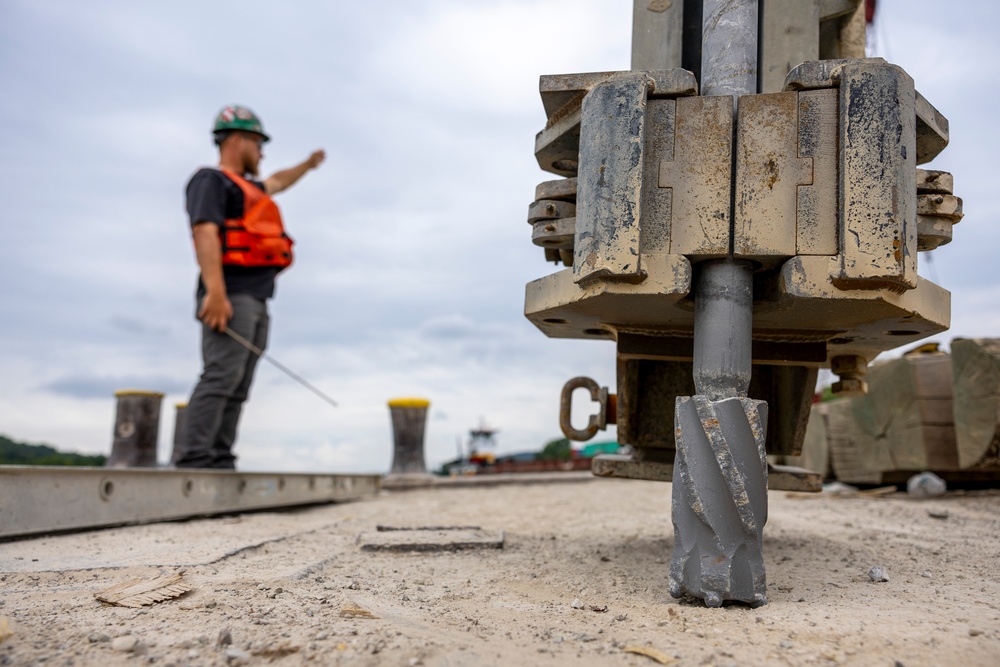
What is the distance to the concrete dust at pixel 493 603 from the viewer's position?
176 cm

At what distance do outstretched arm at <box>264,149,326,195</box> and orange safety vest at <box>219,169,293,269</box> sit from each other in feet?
2.11

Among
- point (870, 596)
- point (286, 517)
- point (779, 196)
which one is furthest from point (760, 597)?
point (286, 517)

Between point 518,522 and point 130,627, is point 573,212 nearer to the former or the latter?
point 130,627

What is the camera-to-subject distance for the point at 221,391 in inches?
205

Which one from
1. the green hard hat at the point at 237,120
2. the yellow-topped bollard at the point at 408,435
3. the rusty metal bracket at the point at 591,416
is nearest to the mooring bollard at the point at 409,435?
the yellow-topped bollard at the point at 408,435

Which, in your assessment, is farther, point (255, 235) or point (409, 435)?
point (409, 435)

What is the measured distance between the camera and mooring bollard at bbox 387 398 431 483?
9.74 metres

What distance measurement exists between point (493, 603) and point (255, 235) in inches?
154

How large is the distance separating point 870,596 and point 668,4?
223 centimetres

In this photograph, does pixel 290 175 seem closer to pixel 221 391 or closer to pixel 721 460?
pixel 221 391

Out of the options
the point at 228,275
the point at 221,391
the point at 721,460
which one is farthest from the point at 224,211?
the point at 721,460

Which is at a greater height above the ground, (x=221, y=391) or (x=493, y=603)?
(x=221, y=391)

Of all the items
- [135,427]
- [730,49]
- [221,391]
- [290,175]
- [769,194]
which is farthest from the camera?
[135,427]

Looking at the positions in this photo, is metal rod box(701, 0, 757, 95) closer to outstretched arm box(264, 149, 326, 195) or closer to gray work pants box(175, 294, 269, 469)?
gray work pants box(175, 294, 269, 469)
